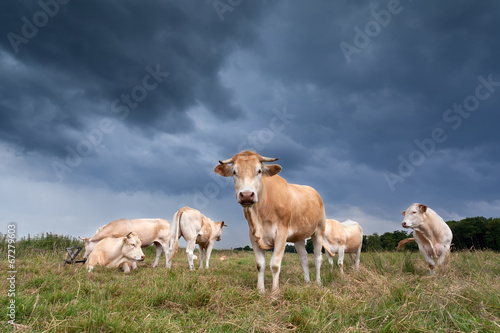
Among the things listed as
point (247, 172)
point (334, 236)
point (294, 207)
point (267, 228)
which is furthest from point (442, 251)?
point (247, 172)

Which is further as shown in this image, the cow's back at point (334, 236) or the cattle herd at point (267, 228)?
the cow's back at point (334, 236)

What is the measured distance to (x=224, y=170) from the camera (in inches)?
251

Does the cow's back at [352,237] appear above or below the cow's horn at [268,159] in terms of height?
below

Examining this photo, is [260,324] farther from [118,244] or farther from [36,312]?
[118,244]

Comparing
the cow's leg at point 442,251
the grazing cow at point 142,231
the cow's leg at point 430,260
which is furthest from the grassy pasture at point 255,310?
the grazing cow at point 142,231

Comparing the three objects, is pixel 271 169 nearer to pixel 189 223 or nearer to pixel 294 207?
pixel 294 207

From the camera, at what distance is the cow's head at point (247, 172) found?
5406 millimetres

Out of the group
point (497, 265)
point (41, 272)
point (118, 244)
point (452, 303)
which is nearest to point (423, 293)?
point (452, 303)

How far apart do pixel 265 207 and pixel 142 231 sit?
824 centimetres

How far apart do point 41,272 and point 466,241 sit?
22.1 m

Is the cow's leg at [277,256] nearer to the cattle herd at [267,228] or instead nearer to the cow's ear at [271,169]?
the cattle herd at [267,228]

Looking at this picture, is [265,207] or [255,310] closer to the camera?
[255,310]

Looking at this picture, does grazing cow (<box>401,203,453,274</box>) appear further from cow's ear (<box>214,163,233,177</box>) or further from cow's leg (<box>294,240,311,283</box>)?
cow's ear (<box>214,163,233,177</box>)

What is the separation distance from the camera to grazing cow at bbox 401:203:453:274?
9695 millimetres
